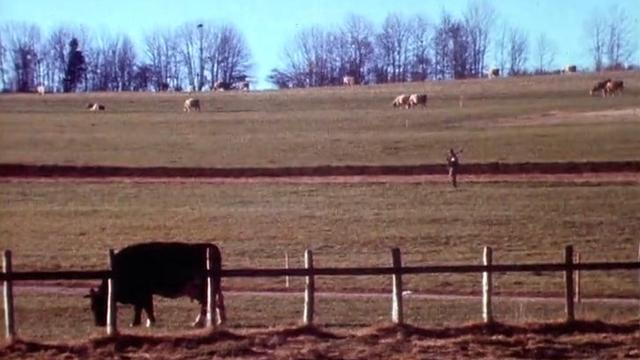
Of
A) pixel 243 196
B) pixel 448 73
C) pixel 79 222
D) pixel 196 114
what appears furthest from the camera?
pixel 196 114

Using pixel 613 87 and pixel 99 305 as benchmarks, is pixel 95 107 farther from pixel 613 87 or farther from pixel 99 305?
pixel 99 305

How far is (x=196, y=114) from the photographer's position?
59938 millimetres

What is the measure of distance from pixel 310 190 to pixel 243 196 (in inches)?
82.5

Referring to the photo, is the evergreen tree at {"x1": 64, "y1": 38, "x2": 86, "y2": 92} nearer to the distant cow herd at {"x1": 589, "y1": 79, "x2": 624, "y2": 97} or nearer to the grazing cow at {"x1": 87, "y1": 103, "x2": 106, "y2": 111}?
the grazing cow at {"x1": 87, "y1": 103, "x2": 106, "y2": 111}

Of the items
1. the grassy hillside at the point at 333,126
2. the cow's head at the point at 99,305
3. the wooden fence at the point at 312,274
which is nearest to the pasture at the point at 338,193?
the grassy hillside at the point at 333,126

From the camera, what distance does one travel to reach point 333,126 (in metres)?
53.5

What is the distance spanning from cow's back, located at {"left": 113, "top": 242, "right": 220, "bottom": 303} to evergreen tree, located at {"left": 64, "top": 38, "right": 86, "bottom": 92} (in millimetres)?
23707

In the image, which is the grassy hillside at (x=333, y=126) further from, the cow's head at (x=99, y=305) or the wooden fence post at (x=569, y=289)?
the cow's head at (x=99, y=305)

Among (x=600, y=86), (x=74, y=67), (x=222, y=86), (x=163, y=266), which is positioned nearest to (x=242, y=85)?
(x=222, y=86)

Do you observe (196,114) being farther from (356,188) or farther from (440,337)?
(440,337)

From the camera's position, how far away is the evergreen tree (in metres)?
43.7

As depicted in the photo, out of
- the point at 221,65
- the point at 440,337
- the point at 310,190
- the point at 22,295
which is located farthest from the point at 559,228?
the point at 221,65

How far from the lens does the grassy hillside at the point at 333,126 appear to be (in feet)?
145

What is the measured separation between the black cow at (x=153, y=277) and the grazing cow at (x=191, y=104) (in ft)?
124
